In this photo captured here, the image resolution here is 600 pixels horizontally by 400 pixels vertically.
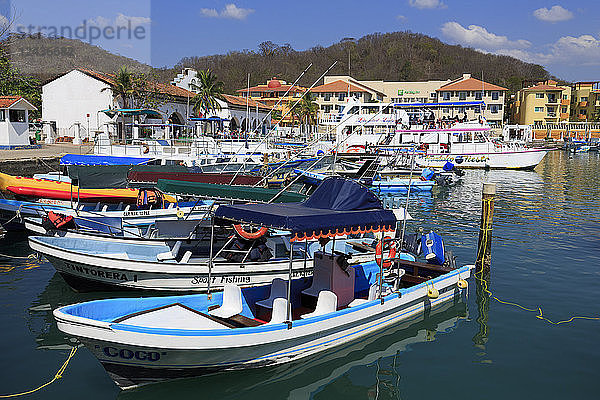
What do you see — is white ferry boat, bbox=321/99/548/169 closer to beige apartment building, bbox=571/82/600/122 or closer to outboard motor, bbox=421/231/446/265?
outboard motor, bbox=421/231/446/265

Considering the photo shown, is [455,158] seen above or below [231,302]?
above

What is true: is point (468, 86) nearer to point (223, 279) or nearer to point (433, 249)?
point (433, 249)

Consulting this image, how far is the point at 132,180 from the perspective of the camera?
1914cm

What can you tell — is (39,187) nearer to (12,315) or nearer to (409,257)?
(12,315)

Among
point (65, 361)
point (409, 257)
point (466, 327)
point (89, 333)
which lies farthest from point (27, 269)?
point (466, 327)

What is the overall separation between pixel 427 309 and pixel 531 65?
639ft

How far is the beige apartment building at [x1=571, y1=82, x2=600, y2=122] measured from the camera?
112m

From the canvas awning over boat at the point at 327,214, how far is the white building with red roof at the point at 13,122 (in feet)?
117

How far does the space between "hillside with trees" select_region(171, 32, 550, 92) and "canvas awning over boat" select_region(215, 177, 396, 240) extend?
139 m

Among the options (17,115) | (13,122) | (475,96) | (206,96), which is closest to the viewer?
(13,122)

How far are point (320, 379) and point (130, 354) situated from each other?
11.4 feet

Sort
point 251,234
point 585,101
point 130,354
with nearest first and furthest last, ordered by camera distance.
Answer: point 130,354
point 251,234
point 585,101

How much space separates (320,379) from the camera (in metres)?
9.44

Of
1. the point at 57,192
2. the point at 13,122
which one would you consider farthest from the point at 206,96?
the point at 57,192
